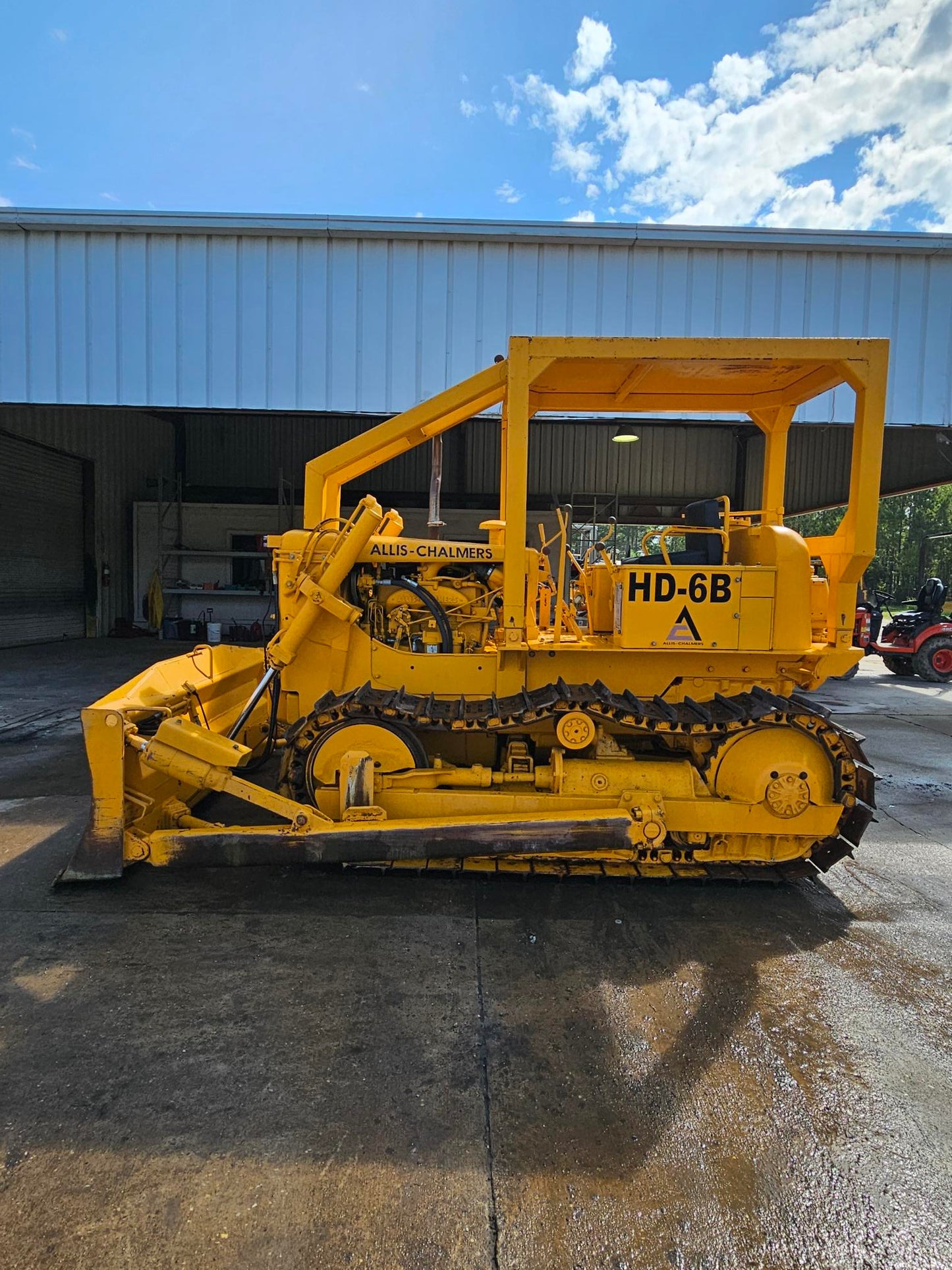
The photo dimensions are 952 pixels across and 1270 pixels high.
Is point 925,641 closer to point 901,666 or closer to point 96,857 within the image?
point 901,666

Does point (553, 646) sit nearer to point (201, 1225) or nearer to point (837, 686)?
point (201, 1225)

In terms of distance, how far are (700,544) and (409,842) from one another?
8.80ft

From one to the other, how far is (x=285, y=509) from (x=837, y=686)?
14.0 metres

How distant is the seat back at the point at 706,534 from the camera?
4.28m

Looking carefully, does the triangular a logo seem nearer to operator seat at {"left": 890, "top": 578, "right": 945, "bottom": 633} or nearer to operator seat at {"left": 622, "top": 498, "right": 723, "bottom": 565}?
operator seat at {"left": 622, "top": 498, "right": 723, "bottom": 565}

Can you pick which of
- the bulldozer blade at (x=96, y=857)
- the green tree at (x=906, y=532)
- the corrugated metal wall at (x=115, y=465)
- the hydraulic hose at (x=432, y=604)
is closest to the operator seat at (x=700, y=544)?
the hydraulic hose at (x=432, y=604)

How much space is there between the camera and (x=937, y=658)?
1288 centimetres

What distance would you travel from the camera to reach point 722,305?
30.1ft

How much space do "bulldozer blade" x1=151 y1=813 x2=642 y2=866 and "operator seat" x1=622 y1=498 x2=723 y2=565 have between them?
163cm

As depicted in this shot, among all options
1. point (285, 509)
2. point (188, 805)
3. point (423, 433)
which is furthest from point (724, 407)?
point (285, 509)

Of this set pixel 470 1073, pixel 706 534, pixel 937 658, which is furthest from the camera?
pixel 937 658

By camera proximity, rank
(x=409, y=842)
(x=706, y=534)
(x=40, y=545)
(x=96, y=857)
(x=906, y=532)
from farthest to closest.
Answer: (x=906, y=532), (x=40, y=545), (x=706, y=534), (x=96, y=857), (x=409, y=842)

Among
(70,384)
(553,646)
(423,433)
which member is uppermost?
(70,384)

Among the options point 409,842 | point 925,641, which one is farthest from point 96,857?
point 925,641
